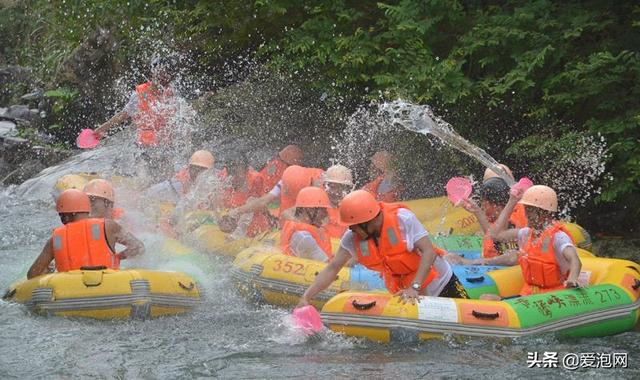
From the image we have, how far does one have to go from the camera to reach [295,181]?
11062 mm

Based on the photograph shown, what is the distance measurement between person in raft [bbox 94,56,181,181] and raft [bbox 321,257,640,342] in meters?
7.21

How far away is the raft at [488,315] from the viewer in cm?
760

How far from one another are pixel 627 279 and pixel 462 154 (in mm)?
4210

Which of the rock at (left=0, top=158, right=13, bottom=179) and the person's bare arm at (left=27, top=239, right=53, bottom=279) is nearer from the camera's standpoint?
the person's bare arm at (left=27, top=239, right=53, bottom=279)

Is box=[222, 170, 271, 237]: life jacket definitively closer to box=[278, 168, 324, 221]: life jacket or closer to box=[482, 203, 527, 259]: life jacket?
box=[278, 168, 324, 221]: life jacket

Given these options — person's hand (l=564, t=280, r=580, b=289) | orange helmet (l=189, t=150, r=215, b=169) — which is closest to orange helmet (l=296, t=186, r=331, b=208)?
person's hand (l=564, t=280, r=580, b=289)

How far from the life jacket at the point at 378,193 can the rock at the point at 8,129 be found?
405 inches

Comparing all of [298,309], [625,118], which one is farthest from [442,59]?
[298,309]

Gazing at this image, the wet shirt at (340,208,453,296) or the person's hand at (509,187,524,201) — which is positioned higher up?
the person's hand at (509,187,524,201)

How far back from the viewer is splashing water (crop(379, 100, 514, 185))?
11.9 metres

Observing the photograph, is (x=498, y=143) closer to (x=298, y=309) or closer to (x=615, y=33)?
(x=615, y=33)

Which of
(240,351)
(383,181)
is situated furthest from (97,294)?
(383,181)

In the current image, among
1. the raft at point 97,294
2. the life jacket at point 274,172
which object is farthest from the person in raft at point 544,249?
the life jacket at point 274,172

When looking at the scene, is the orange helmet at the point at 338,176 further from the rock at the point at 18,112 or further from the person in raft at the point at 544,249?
the rock at the point at 18,112
